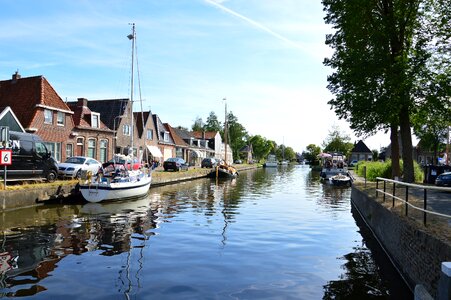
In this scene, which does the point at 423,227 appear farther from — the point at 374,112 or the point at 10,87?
the point at 10,87

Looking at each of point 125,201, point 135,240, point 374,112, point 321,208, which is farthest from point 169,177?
point 135,240

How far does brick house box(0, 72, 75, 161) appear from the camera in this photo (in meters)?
32.3

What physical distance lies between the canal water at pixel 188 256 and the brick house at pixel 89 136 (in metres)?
20.1

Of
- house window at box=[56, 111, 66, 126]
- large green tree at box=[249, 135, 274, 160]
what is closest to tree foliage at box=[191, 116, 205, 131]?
large green tree at box=[249, 135, 274, 160]

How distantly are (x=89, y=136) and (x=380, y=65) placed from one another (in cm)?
2923

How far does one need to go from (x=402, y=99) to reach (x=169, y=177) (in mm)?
23890

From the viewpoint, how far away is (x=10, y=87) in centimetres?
3534

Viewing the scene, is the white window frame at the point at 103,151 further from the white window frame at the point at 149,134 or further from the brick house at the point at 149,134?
the white window frame at the point at 149,134

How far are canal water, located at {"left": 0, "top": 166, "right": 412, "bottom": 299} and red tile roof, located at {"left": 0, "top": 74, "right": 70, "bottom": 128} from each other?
16.3 meters

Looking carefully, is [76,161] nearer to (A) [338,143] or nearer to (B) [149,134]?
(B) [149,134]

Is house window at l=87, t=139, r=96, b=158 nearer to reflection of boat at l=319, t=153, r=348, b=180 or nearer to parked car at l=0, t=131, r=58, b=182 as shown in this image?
parked car at l=0, t=131, r=58, b=182

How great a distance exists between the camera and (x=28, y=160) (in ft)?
71.6

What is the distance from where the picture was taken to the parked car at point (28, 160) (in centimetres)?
2092

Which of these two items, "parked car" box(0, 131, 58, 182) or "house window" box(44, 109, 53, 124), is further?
"house window" box(44, 109, 53, 124)
